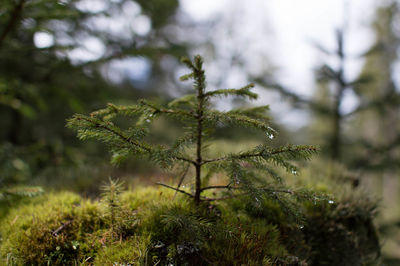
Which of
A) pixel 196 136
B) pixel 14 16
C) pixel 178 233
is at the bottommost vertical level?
pixel 178 233

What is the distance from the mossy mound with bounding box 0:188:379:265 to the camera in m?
1.78

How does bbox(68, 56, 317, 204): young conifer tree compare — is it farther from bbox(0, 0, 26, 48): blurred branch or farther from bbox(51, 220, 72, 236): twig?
bbox(0, 0, 26, 48): blurred branch

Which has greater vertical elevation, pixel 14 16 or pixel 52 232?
pixel 14 16

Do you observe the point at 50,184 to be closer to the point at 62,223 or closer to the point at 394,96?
the point at 62,223

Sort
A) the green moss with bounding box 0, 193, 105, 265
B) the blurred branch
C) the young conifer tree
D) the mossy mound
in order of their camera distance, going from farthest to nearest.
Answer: the blurred branch < the green moss with bounding box 0, 193, 105, 265 < the mossy mound < the young conifer tree

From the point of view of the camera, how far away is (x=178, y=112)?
199 cm

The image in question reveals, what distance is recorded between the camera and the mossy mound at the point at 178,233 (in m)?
1.78

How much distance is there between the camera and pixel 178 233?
6.45 feet

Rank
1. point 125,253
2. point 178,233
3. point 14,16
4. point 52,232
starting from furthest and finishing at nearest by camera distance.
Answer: point 14,16
point 52,232
point 178,233
point 125,253

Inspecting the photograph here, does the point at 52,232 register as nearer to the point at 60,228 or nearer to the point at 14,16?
the point at 60,228

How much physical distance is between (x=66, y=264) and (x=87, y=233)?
10.4 inches

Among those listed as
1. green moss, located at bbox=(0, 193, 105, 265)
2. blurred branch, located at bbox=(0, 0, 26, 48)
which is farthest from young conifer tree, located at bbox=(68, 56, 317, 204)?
blurred branch, located at bbox=(0, 0, 26, 48)

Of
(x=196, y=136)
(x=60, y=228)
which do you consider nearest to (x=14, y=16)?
(x=60, y=228)

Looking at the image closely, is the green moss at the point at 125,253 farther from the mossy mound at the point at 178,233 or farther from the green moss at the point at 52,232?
the green moss at the point at 52,232
